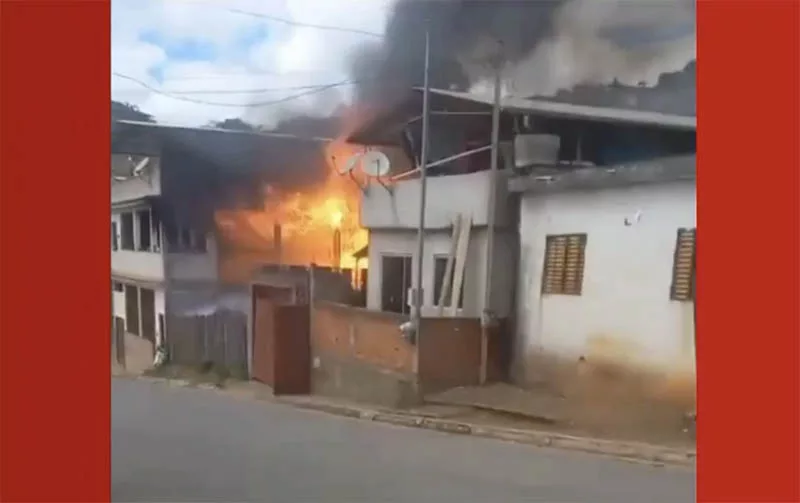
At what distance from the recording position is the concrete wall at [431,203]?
185 centimetres

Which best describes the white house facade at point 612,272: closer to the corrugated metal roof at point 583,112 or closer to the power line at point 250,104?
the corrugated metal roof at point 583,112

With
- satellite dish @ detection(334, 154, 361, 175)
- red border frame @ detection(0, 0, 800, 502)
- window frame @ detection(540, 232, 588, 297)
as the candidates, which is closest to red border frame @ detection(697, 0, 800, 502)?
red border frame @ detection(0, 0, 800, 502)

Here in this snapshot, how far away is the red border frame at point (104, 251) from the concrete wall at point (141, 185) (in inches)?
1.2

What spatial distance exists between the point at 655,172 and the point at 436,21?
0.51 meters

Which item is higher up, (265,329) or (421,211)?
(421,211)

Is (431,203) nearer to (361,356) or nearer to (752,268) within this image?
(361,356)

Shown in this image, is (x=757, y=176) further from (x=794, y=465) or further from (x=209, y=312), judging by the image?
(x=209, y=312)

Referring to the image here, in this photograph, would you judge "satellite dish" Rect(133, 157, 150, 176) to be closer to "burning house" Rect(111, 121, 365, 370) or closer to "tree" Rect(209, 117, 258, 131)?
"burning house" Rect(111, 121, 365, 370)

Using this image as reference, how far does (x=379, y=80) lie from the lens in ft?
6.07

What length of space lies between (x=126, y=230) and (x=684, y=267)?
1.07 meters

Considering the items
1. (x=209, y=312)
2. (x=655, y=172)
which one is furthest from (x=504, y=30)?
(x=209, y=312)

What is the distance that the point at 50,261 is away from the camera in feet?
5.85

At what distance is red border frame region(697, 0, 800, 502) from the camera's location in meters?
1.72

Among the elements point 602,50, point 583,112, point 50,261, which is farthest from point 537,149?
point 50,261
